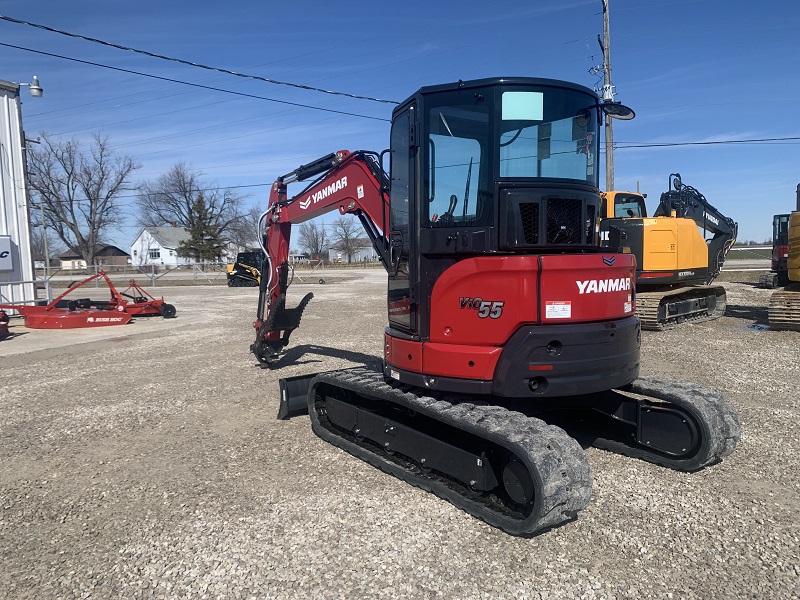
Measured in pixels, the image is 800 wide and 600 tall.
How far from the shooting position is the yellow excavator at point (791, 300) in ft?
39.1

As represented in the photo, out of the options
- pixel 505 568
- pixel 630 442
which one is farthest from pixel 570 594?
pixel 630 442

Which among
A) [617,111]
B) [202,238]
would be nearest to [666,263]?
[617,111]

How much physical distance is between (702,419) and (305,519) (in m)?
3.17

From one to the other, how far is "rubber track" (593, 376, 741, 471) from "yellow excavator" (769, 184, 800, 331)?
8.97 meters

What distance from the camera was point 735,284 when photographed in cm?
2534

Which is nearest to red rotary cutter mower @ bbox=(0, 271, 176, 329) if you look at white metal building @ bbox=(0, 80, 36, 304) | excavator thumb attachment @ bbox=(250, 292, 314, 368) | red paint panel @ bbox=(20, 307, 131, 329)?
red paint panel @ bbox=(20, 307, 131, 329)

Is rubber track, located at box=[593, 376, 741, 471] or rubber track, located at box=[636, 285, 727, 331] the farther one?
rubber track, located at box=[636, 285, 727, 331]

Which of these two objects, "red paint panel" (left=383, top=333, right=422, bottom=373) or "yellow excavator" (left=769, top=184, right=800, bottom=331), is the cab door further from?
"yellow excavator" (left=769, top=184, right=800, bottom=331)

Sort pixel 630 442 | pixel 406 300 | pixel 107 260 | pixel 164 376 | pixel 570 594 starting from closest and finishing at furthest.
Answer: pixel 570 594 < pixel 406 300 < pixel 630 442 < pixel 164 376 < pixel 107 260

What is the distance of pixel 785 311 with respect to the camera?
1202 cm

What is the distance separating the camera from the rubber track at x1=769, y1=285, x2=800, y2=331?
1190cm

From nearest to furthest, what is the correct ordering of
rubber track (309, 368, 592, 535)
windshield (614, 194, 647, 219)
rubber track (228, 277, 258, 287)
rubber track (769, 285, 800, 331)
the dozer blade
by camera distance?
rubber track (309, 368, 592, 535) → the dozer blade → rubber track (769, 285, 800, 331) → windshield (614, 194, 647, 219) → rubber track (228, 277, 258, 287)

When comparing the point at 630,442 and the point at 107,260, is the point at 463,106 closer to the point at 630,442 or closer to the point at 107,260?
the point at 630,442

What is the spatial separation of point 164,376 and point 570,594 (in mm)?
7314
